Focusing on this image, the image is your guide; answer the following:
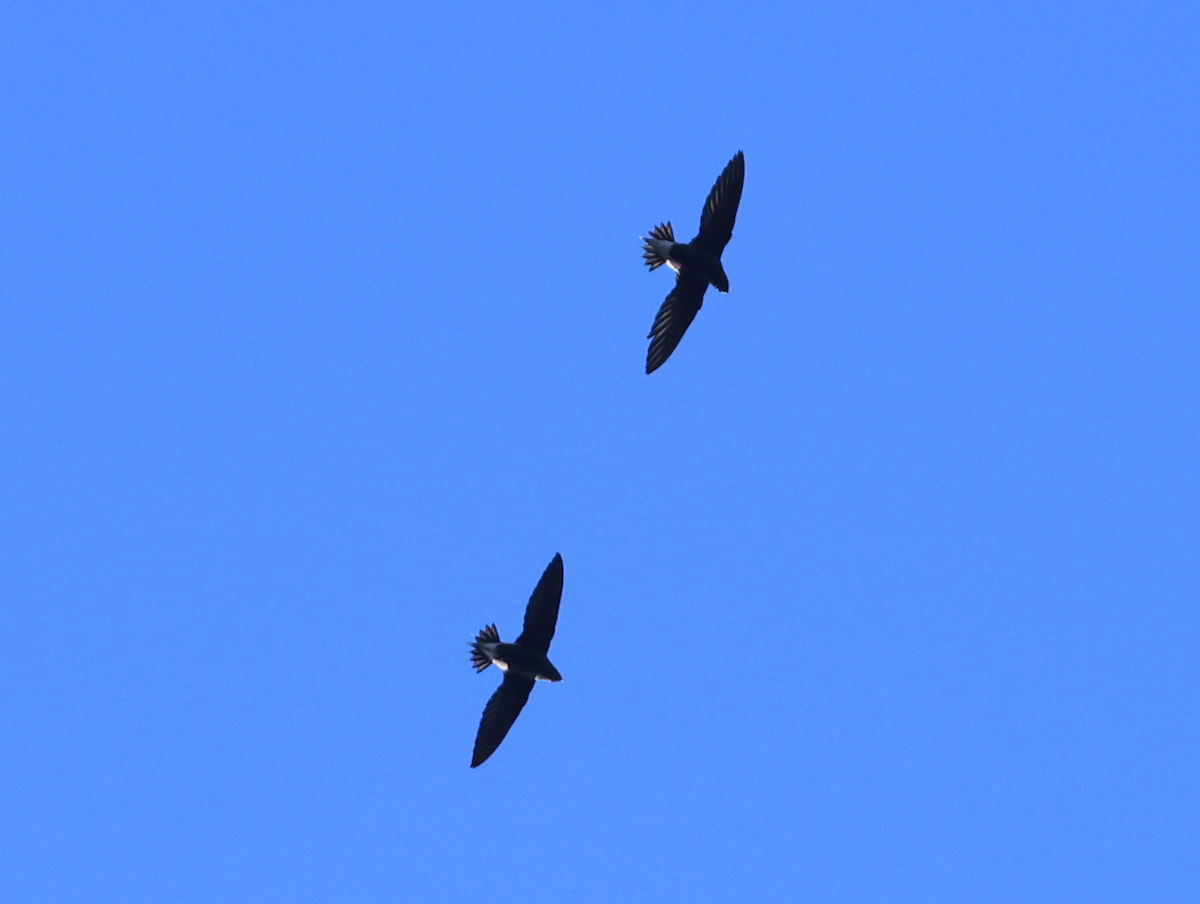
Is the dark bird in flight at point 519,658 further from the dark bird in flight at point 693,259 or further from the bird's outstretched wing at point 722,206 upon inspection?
the bird's outstretched wing at point 722,206

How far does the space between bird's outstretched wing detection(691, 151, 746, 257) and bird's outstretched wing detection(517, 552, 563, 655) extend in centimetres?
737

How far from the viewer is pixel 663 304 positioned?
35.1 meters

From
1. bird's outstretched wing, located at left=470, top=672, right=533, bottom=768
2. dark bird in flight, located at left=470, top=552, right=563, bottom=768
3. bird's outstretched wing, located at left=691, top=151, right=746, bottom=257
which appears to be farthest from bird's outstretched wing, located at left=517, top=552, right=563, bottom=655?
bird's outstretched wing, located at left=691, top=151, right=746, bottom=257

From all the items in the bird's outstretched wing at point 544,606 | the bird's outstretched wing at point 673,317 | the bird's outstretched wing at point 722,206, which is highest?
the bird's outstretched wing at point 722,206

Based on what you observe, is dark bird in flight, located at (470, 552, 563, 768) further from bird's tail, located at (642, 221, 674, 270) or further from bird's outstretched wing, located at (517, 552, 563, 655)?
bird's tail, located at (642, 221, 674, 270)

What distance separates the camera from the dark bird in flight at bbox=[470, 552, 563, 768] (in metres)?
33.8

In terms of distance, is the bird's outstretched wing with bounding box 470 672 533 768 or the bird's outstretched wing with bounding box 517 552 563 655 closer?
the bird's outstretched wing with bounding box 517 552 563 655

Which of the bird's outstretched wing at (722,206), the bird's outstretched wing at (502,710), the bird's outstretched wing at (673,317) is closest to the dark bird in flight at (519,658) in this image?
the bird's outstretched wing at (502,710)

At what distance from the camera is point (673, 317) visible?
35062mm

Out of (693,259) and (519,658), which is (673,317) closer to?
(693,259)

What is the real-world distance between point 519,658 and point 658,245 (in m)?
9.20

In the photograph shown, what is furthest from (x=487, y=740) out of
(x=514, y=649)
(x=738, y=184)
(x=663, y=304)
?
(x=738, y=184)

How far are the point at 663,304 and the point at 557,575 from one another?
6.31 meters

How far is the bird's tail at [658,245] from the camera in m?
34.6
